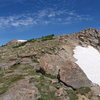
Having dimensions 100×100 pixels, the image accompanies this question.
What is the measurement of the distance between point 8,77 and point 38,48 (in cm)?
1300

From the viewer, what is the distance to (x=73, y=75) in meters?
21.8

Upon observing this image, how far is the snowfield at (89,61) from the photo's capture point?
2829cm

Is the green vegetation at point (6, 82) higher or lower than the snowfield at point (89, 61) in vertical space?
lower

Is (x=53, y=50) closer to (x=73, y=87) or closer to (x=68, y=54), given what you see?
(x=68, y=54)

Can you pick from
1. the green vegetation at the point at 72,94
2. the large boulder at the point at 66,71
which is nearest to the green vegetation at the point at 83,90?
the large boulder at the point at 66,71

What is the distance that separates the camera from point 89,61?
3362 cm

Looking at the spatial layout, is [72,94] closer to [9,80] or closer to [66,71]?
[66,71]

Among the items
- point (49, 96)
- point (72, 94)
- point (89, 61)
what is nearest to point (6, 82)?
point (49, 96)

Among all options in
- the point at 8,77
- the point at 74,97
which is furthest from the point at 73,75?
the point at 8,77

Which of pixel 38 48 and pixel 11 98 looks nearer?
pixel 11 98

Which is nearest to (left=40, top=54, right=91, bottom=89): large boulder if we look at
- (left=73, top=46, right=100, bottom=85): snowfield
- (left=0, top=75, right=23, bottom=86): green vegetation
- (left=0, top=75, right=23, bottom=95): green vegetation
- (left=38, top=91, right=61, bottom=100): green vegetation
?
(left=38, top=91, right=61, bottom=100): green vegetation

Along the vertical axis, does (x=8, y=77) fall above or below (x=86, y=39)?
below

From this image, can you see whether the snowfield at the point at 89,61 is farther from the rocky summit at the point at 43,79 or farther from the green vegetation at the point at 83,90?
the green vegetation at the point at 83,90

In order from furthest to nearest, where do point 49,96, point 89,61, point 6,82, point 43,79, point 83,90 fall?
point 89,61
point 43,79
point 83,90
point 6,82
point 49,96
